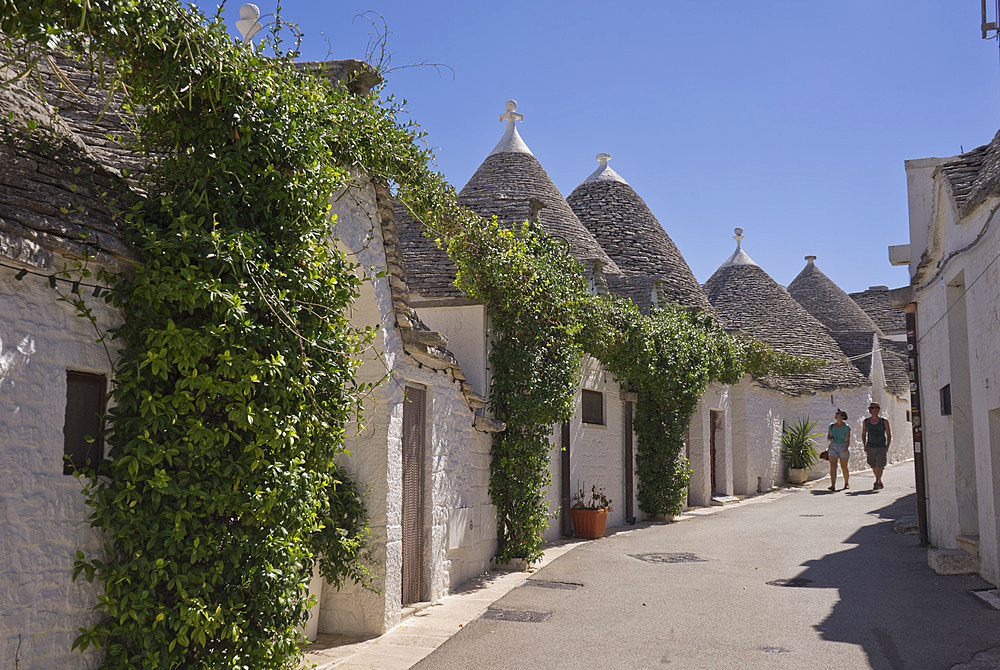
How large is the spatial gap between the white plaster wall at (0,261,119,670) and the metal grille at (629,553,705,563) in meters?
7.96

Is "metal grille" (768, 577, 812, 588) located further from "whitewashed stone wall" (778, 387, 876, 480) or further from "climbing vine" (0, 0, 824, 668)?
"whitewashed stone wall" (778, 387, 876, 480)

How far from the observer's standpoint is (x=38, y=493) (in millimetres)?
4082

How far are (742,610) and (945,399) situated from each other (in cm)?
414

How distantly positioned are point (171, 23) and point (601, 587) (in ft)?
23.4

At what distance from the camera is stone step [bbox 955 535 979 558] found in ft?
29.3

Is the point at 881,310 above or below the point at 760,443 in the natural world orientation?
above

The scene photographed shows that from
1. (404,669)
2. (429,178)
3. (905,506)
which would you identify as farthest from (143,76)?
(905,506)

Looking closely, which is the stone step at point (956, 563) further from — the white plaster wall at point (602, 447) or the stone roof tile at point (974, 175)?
the white plaster wall at point (602, 447)

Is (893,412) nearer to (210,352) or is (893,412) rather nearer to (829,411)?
(829,411)

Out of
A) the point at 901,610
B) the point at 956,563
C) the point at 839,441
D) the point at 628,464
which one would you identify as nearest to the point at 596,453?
the point at 628,464

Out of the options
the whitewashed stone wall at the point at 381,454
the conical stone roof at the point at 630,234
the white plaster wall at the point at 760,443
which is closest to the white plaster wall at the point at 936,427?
the whitewashed stone wall at the point at 381,454

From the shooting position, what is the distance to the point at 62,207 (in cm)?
434

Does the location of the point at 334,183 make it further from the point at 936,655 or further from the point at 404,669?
the point at 936,655

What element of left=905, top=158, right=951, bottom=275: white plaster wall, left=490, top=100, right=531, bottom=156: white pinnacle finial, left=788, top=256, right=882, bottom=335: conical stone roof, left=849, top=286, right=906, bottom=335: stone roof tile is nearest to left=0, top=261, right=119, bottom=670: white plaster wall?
left=905, top=158, right=951, bottom=275: white plaster wall
